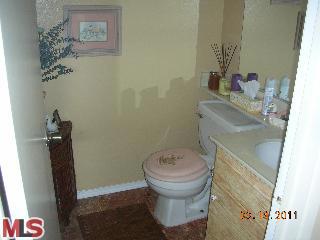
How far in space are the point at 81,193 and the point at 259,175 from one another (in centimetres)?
172

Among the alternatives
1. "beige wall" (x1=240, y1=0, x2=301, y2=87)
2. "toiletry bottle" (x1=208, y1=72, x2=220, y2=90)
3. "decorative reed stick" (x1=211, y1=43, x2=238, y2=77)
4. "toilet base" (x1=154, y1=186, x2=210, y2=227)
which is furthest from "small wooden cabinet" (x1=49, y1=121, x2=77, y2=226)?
"beige wall" (x1=240, y1=0, x2=301, y2=87)

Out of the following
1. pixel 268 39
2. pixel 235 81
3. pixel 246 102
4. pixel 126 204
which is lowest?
pixel 126 204

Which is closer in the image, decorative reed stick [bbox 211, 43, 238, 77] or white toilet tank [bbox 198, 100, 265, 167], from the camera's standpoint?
white toilet tank [bbox 198, 100, 265, 167]

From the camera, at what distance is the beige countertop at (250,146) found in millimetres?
1382

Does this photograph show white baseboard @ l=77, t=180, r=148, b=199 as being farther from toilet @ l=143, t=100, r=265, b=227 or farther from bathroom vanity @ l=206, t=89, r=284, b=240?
bathroom vanity @ l=206, t=89, r=284, b=240

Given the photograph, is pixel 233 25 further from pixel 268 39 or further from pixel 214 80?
pixel 214 80

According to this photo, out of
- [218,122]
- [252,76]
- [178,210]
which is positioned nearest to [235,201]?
[218,122]

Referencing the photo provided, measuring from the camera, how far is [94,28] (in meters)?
2.16

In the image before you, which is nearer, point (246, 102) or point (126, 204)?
point (246, 102)

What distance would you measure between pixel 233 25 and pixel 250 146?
111cm

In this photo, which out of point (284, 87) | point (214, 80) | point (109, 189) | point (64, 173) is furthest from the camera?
point (109, 189)

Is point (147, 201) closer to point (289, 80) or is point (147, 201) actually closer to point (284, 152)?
point (289, 80)

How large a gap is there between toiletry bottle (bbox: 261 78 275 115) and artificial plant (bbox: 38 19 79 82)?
133cm

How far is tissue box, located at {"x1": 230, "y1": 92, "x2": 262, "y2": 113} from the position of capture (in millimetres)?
2033
